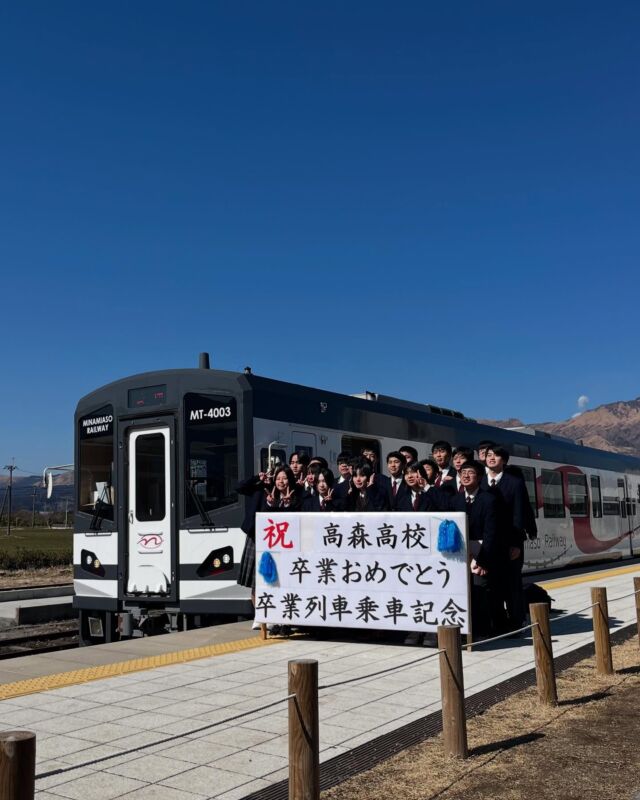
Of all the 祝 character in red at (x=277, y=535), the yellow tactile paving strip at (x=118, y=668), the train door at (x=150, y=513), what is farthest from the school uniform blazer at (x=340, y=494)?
the train door at (x=150, y=513)

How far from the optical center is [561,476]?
18188 mm

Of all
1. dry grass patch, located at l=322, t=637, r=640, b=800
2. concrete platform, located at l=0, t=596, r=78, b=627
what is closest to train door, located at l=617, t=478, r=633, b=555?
concrete platform, located at l=0, t=596, r=78, b=627

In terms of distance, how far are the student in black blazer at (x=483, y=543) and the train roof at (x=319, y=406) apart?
2.63m

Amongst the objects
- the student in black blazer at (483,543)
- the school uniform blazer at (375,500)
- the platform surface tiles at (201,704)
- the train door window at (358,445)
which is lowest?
the platform surface tiles at (201,704)

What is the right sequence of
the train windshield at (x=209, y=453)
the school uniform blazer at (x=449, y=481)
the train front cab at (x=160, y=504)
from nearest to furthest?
the school uniform blazer at (x=449, y=481), the train front cab at (x=160, y=504), the train windshield at (x=209, y=453)

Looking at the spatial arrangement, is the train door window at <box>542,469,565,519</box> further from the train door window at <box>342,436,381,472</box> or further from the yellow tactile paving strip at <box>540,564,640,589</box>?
the train door window at <box>342,436,381,472</box>

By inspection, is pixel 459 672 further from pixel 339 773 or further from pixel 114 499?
pixel 114 499

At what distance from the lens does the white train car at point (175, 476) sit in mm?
9539

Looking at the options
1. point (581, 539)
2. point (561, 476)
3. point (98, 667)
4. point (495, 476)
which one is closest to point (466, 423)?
point (561, 476)

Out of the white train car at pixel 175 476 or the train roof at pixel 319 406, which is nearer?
the white train car at pixel 175 476

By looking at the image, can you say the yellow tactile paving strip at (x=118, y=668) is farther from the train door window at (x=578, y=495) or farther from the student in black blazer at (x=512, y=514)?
the train door window at (x=578, y=495)

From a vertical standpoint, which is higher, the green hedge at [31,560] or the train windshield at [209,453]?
the train windshield at [209,453]

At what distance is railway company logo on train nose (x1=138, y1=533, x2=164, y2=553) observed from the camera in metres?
9.91

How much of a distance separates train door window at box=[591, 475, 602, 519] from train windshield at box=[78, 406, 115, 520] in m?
12.8
